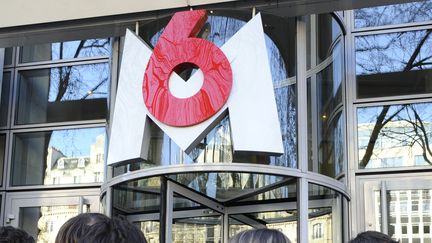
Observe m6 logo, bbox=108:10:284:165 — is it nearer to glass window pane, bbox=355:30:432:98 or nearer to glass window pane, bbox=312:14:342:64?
glass window pane, bbox=312:14:342:64

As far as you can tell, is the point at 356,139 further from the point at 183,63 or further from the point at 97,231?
the point at 97,231

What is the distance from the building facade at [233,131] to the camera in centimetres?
552

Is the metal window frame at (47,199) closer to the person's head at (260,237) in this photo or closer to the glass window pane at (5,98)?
the glass window pane at (5,98)

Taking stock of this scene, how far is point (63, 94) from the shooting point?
794cm

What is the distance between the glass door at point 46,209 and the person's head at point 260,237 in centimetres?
570

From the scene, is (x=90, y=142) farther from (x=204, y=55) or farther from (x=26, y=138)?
(x=204, y=55)

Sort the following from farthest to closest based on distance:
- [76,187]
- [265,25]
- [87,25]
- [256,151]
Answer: [76,187] → [87,25] → [265,25] → [256,151]

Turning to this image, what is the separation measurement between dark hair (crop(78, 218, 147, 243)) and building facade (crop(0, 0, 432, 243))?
3614mm

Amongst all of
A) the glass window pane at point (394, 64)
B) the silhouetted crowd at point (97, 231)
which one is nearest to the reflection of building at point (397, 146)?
the glass window pane at point (394, 64)

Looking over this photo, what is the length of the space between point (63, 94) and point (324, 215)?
380 cm

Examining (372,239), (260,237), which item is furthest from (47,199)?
(260,237)

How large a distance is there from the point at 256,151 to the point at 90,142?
9.99 feet

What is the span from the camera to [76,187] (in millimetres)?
7516

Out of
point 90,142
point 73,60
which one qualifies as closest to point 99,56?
point 73,60
